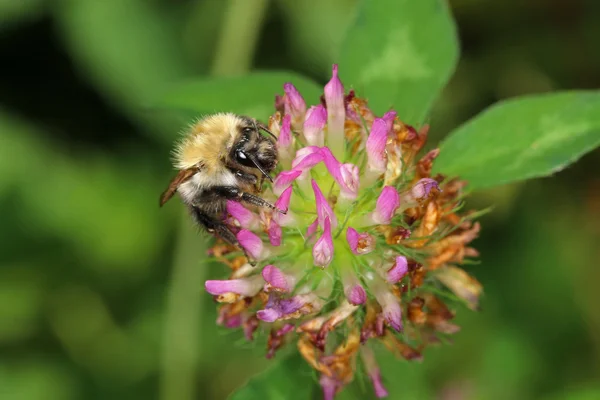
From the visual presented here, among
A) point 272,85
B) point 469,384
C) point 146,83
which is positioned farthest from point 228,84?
point 469,384

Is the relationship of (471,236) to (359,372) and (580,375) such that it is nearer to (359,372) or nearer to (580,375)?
(359,372)

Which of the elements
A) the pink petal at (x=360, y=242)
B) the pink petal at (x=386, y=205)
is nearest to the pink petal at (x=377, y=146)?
the pink petal at (x=386, y=205)

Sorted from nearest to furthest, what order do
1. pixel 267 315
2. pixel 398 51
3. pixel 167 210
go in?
pixel 267 315
pixel 398 51
pixel 167 210

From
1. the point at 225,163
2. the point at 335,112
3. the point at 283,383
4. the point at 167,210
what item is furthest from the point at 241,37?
the point at 283,383

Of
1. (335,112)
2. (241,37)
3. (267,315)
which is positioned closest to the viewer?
(267,315)

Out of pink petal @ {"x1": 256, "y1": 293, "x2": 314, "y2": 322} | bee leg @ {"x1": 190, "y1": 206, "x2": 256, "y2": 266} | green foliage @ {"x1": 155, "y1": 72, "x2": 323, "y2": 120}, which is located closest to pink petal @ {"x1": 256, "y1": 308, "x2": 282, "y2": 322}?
pink petal @ {"x1": 256, "y1": 293, "x2": 314, "y2": 322}

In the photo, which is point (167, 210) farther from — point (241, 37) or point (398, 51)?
point (398, 51)
